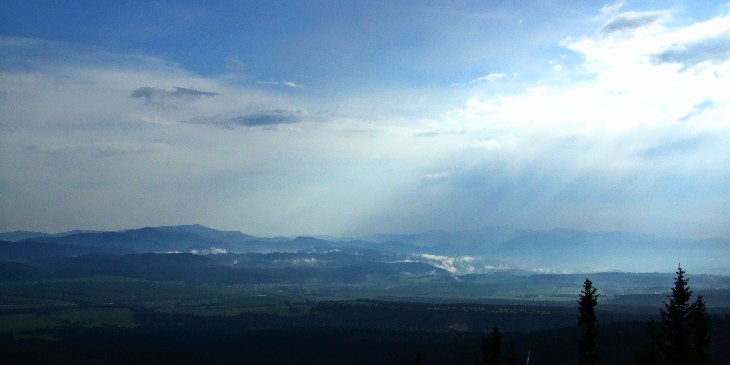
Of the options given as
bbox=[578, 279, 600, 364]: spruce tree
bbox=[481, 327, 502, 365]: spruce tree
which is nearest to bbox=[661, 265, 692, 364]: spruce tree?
bbox=[578, 279, 600, 364]: spruce tree

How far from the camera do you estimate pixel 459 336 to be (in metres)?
196

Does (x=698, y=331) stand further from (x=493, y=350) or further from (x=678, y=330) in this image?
(x=493, y=350)

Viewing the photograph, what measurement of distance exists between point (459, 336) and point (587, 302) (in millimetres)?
149009

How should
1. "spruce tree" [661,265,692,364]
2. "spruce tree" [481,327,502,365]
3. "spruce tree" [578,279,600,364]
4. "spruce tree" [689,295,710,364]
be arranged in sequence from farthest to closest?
"spruce tree" [481,327,502,365]
"spruce tree" [578,279,600,364]
"spruce tree" [689,295,710,364]
"spruce tree" [661,265,692,364]

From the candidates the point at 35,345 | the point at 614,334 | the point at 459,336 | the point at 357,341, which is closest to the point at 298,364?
the point at 357,341

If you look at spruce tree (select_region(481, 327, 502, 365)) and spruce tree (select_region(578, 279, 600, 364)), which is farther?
spruce tree (select_region(481, 327, 502, 365))

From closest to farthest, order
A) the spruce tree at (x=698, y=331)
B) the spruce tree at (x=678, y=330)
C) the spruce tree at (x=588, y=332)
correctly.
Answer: the spruce tree at (x=678, y=330)
the spruce tree at (x=698, y=331)
the spruce tree at (x=588, y=332)

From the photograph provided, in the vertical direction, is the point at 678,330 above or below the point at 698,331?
above

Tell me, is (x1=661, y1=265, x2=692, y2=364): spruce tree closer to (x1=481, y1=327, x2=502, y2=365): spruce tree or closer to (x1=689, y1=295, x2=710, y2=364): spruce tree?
(x1=689, y1=295, x2=710, y2=364): spruce tree

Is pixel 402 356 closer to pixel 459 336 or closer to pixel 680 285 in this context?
pixel 459 336

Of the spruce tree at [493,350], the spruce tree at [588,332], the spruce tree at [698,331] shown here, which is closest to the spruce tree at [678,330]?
the spruce tree at [698,331]

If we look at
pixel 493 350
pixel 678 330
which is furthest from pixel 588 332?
pixel 493 350

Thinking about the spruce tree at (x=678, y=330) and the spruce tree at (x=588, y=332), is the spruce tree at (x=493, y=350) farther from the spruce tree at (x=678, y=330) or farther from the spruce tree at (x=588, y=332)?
the spruce tree at (x=678, y=330)

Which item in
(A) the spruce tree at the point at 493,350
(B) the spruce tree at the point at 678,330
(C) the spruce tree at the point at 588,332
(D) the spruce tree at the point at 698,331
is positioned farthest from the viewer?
(A) the spruce tree at the point at 493,350
